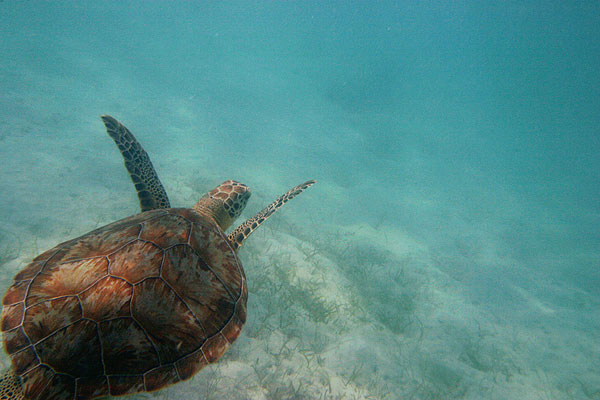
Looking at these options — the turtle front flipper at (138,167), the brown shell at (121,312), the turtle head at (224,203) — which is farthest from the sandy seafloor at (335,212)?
the turtle front flipper at (138,167)

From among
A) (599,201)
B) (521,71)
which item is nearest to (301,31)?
(521,71)

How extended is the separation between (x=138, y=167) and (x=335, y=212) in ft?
25.1

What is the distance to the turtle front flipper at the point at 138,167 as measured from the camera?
301 cm

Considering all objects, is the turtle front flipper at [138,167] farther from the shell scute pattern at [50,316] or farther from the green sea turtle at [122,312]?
the shell scute pattern at [50,316]

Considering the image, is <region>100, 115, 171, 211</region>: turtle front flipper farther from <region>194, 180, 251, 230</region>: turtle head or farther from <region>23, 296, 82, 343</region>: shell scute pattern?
<region>23, 296, 82, 343</region>: shell scute pattern

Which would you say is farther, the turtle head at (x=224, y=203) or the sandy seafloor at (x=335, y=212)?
the sandy seafloor at (x=335, y=212)

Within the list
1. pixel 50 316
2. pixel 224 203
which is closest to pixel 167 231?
pixel 50 316

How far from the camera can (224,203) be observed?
3.45m

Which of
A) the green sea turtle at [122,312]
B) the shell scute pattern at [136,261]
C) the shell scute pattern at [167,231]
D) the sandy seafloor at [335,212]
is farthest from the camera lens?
the sandy seafloor at [335,212]

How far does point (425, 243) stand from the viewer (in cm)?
989

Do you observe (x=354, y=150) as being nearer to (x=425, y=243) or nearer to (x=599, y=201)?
(x=425, y=243)

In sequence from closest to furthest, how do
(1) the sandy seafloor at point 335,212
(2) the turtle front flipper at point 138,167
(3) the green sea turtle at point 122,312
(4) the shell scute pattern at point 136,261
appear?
(3) the green sea turtle at point 122,312
(4) the shell scute pattern at point 136,261
(2) the turtle front flipper at point 138,167
(1) the sandy seafloor at point 335,212

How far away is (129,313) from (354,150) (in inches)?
719

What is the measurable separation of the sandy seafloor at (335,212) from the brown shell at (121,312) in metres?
1.01
